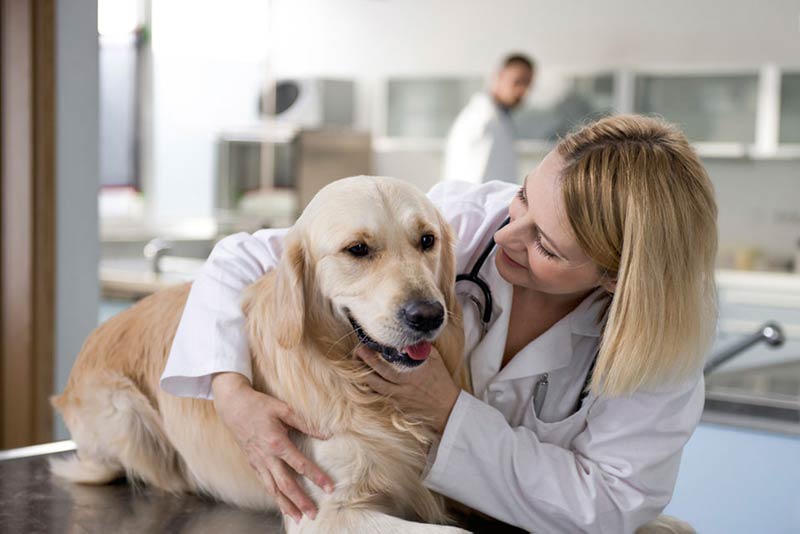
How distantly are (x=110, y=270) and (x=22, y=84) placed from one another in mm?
2080

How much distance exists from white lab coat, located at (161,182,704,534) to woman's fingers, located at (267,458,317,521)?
0.57 feet

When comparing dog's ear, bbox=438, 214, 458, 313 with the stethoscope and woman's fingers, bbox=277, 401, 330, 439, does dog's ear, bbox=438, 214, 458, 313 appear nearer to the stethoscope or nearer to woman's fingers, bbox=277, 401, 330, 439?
the stethoscope

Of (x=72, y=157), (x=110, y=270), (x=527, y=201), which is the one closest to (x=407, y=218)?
(x=527, y=201)

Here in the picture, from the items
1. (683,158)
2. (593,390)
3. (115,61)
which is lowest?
(593,390)

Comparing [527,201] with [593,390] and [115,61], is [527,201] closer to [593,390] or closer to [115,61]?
[593,390]

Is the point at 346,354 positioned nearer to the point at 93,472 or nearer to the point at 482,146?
the point at 93,472

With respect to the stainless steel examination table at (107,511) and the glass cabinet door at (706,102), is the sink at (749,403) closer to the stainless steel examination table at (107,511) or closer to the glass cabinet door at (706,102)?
the glass cabinet door at (706,102)

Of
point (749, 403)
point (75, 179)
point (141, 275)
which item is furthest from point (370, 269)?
point (141, 275)

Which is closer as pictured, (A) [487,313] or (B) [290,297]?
(B) [290,297]

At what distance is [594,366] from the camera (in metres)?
1.48

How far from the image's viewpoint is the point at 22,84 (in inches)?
109

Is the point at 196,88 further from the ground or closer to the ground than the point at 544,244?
further from the ground

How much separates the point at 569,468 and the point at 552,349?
19cm

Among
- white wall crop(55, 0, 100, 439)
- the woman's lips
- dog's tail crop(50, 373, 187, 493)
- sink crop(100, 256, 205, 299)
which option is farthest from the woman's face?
sink crop(100, 256, 205, 299)
